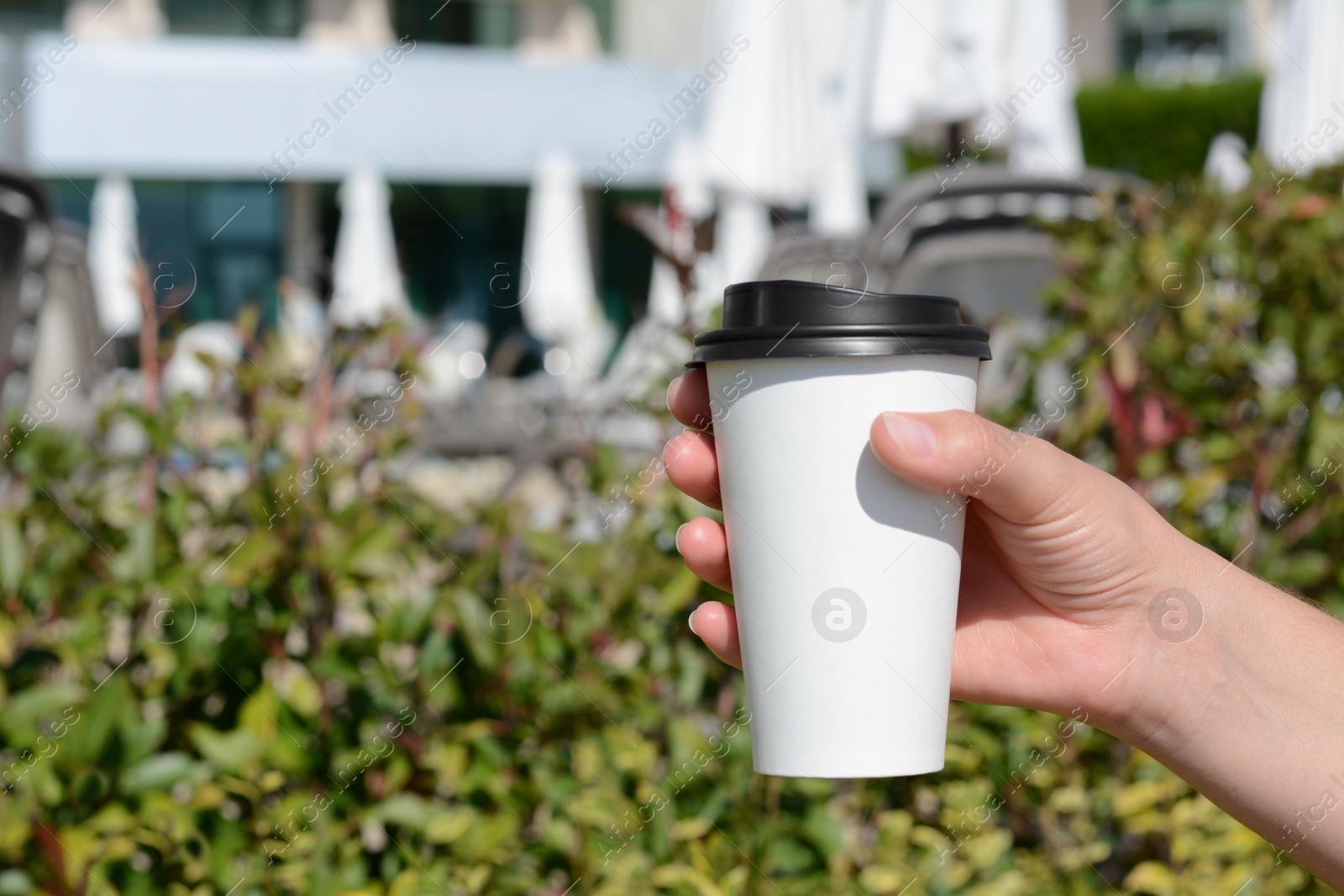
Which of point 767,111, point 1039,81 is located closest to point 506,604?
point 1039,81

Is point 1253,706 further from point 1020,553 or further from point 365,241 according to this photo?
point 365,241

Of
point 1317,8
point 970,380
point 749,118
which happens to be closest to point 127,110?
point 749,118

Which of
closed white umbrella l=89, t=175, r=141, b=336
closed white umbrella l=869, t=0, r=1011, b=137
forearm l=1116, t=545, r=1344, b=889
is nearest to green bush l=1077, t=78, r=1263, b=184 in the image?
closed white umbrella l=869, t=0, r=1011, b=137

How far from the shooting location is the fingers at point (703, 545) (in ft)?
3.99

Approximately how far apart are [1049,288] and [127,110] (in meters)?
15.2

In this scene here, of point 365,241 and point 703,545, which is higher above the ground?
point 703,545

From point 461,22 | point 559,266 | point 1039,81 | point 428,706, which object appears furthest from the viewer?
point 461,22

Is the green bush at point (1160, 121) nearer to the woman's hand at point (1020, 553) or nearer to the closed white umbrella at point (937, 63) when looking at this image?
the closed white umbrella at point (937, 63)

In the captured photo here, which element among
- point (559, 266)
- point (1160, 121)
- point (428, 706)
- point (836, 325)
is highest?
point (836, 325)

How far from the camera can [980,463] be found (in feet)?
3.29

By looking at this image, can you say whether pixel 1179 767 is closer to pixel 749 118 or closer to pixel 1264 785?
pixel 1264 785

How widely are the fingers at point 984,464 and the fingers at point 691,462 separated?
252 mm

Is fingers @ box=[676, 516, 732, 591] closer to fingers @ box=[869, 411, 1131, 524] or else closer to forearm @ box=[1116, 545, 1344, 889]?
fingers @ box=[869, 411, 1131, 524]

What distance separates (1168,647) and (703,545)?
487 millimetres
